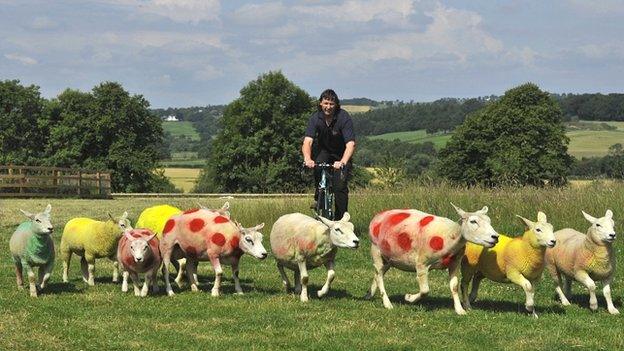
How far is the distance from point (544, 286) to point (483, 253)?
314 centimetres

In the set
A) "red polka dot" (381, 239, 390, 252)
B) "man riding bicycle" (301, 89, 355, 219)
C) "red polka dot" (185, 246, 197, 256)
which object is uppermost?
"man riding bicycle" (301, 89, 355, 219)

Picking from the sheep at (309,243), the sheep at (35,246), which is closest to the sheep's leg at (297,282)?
the sheep at (309,243)

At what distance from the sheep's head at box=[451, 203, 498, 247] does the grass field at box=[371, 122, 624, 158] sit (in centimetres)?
7821

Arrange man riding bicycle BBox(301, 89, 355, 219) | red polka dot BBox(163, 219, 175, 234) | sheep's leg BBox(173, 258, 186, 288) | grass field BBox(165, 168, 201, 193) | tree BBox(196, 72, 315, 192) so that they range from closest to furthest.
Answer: red polka dot BBox(163, 219, 175, 234) < man riding bicycle BBox(301, 89, 355, 219) < sheep's leg BBox(173, 258, 186, 288) < tree BBox(196, 72, 315, 192) < grass field BBox(165, 168, 201, 193)

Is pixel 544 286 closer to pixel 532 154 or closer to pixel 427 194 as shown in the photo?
pixel 427 194

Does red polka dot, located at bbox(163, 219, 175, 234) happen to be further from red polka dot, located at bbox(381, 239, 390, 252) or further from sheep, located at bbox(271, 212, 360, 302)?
red polka dot, located at bbox(381, 239, 390, 252)

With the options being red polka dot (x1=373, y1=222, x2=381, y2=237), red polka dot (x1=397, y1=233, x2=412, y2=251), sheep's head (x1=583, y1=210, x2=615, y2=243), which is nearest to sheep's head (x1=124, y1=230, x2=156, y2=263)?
red polka dot (x1=373, y1=222, x2=381, y2=237)

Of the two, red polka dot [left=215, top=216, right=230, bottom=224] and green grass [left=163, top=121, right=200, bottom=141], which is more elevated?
red polka dot [left=215, top=216, right=230, bottom=224]

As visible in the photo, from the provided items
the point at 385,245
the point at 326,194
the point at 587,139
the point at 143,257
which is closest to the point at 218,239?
the point at 143,257

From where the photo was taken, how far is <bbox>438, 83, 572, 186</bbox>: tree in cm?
5975

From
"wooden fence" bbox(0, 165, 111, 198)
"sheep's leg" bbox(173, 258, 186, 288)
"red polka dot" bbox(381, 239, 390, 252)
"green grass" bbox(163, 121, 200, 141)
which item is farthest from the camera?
"green grass" bbox(163, 121, 200, 141)

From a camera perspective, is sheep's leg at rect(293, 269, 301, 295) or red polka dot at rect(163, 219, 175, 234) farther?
red polka dot at rect(163, 219, 175, 234)

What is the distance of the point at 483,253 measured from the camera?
11.2 m

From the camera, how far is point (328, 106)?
43.9 ft
